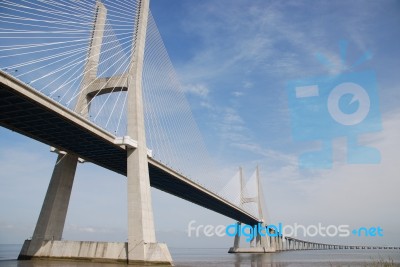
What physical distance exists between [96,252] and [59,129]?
10296 mm

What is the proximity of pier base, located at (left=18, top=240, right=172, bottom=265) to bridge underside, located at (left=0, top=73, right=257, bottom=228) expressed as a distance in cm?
797

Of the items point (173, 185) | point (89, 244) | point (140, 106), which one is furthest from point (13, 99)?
point (173, 185)

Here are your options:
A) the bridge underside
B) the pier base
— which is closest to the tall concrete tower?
the pier base

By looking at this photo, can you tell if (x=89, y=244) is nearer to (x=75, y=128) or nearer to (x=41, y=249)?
(x=41, y=249)

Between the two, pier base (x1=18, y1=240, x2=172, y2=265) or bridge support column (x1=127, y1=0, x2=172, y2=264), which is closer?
pier base (x1=18, y1=240, x2=172, y2=265)

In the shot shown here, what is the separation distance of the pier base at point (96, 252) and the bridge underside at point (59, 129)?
7.97 metres

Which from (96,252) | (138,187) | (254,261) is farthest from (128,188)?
(254,261)

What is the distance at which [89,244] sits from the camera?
3178 cm

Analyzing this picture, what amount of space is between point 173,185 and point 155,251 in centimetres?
1793

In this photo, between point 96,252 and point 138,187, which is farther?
point 138,187

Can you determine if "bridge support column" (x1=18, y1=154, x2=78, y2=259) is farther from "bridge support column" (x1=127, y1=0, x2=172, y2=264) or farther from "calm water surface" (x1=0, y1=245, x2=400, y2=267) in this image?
"bridge support column" (x1=127, y1=0, x2=172, y2=264)

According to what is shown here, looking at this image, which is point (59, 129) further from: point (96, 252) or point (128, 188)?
point (96, 252)

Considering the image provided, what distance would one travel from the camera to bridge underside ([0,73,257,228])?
78.6 feet

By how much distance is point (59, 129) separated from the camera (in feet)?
97.1
